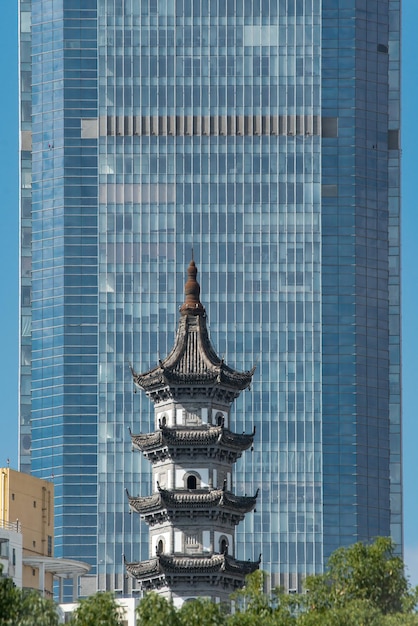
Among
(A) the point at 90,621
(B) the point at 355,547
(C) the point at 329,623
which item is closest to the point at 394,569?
(B) the point at 355,547

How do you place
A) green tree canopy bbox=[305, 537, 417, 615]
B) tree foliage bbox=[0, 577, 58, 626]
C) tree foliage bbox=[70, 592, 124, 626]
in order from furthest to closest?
green tree canopy bbox=[305, 537, 417, 615]
tree foliage bbox=[70, 592, 124, 626]
tree foliage bbox=[0, 577, 58, 626]

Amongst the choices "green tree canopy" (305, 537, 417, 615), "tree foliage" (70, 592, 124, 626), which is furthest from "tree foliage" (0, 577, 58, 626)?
"green tree canopy" (305, 537, 417, 615)

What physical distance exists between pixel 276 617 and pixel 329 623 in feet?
10.3

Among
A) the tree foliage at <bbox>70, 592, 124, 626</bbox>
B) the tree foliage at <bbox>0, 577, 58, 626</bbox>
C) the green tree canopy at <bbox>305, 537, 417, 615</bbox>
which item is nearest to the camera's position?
the tree foliage at <bbox>0, 577, 58, 626</bbox>

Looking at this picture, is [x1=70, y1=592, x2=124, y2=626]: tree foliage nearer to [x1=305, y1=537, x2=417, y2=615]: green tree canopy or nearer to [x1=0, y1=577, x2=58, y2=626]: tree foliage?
[x1=0, y1=577, x2=58, y2=626]: tree foliage

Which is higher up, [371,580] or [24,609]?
[371,580]

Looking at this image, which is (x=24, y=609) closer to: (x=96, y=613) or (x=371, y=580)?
(x=96, y=613)

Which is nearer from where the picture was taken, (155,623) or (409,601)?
(155,623)

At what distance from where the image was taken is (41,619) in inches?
6230

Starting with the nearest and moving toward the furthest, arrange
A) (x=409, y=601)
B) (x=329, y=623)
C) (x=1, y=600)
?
(x=1, y=600), (x=329, y=623), (x=409, y=601)

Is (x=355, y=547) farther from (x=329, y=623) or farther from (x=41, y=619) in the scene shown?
(x=41, y=619)

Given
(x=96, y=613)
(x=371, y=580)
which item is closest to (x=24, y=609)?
(x=96, y=613)

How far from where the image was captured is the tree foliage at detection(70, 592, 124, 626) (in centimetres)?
16012

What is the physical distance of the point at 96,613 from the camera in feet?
527
